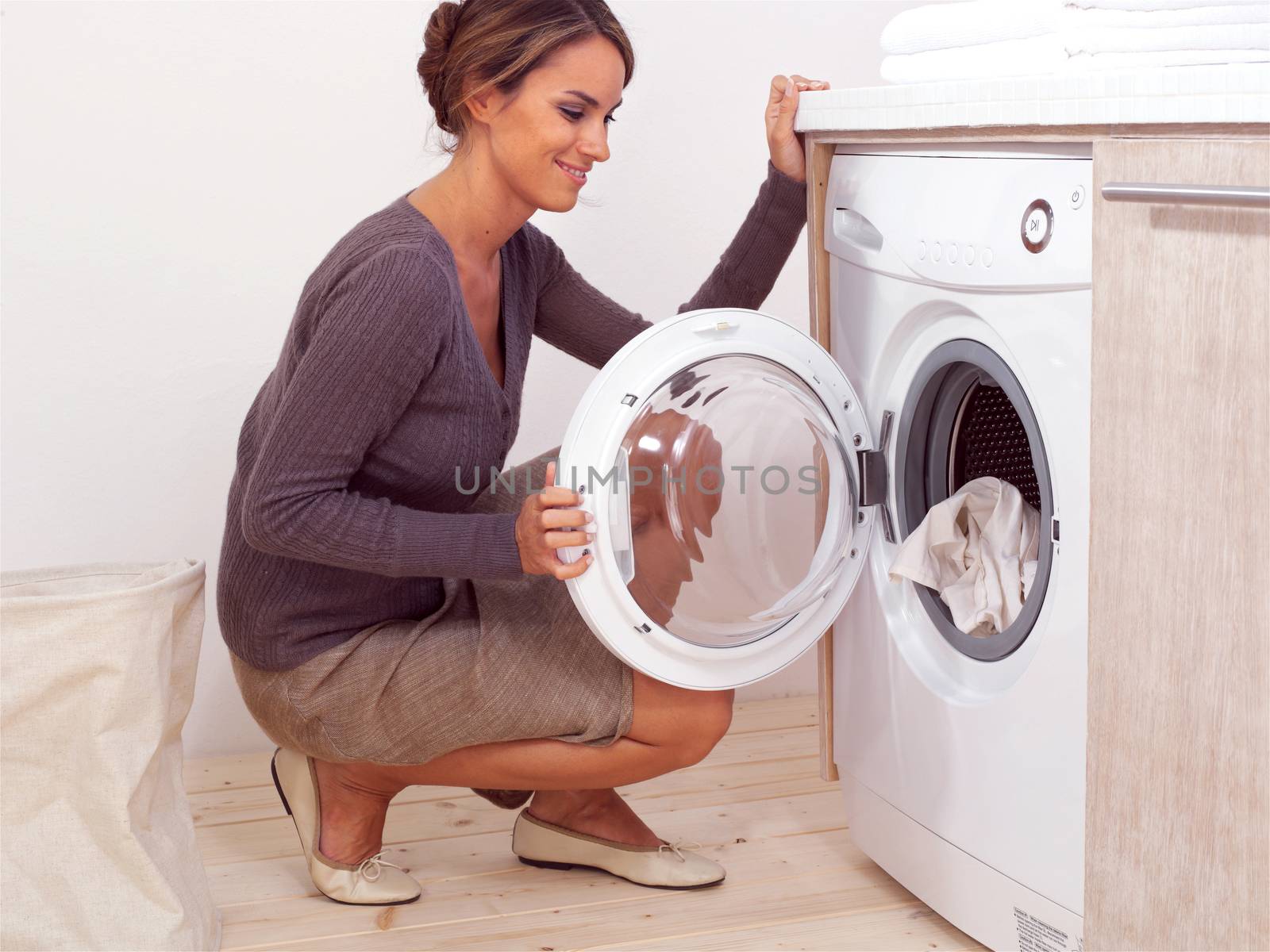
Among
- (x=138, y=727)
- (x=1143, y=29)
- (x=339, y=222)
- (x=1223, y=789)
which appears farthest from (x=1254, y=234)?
(x=339, y=222)

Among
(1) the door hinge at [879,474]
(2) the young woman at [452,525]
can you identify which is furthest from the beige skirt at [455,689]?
(1) the door hinge at [879,474]

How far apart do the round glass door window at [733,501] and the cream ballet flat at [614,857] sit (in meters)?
0.38

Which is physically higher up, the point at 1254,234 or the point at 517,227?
the point at 517,227

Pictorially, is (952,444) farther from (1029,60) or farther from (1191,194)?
(1191,194)

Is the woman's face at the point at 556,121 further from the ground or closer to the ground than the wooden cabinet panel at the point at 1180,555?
further from the ground

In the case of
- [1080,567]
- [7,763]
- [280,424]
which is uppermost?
[280,424]

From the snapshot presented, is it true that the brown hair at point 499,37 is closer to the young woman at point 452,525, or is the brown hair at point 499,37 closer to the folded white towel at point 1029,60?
the young woman at point 452,525

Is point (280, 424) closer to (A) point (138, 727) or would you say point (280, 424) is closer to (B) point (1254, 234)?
(A) point (138, 727)

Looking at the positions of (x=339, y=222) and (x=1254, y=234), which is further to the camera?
(x=339, y=222)

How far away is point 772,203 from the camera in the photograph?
1.77 m

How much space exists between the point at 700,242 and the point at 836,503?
0.91m

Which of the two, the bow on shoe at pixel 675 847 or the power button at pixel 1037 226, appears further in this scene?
the bow on shoe at pixel 675 847

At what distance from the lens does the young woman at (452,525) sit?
144cm

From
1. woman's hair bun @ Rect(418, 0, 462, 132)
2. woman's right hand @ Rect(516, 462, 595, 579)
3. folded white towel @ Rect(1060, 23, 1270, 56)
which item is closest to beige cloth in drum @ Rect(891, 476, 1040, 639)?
woman's right hand @ Rect(516, 462, 595, 579)
